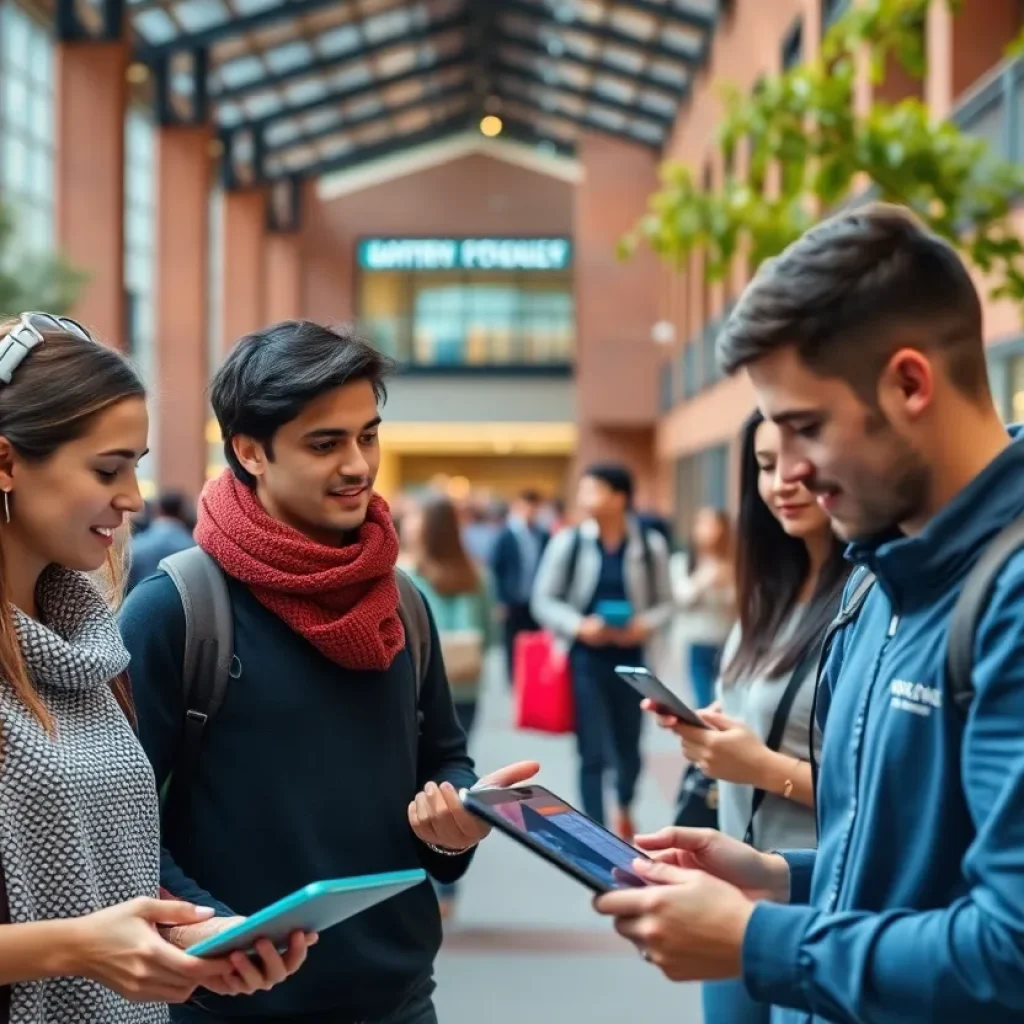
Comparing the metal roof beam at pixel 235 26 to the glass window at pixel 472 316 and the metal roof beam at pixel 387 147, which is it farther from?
the glass window at pixel 472 316

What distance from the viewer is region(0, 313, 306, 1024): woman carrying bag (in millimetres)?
2156

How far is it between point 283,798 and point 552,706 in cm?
597

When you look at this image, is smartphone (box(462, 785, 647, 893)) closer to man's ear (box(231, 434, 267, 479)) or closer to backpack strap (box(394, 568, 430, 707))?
backpack strap (box(394, 568, 430, 707))

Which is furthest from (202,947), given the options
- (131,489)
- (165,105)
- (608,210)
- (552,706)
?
(608,210)

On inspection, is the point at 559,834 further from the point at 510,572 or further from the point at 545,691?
the point at 510,572

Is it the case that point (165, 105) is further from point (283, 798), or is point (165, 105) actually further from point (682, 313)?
point (283, 798)

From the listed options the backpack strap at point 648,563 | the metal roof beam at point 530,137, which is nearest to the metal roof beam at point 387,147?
the metal roof beam at point 530,137

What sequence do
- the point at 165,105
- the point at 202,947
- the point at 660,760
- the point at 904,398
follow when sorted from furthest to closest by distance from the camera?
the point at 165,105 → the point at 660,760 → the point at 202,947 → the point at 904,398

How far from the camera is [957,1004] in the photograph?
1689mm

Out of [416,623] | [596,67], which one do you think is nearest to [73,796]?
[416,623]

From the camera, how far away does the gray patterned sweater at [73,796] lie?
2.24 meters

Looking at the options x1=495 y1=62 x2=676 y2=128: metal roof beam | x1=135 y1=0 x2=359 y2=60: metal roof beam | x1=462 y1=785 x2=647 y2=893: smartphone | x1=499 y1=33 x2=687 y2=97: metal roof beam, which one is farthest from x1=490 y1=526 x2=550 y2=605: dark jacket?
x1=495 y1=62 x2=676 y2=128: metal roof beam

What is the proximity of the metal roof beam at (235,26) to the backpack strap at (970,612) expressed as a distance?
26261 millimetres

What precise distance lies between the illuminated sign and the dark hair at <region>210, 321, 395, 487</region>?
132ft
